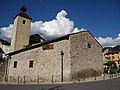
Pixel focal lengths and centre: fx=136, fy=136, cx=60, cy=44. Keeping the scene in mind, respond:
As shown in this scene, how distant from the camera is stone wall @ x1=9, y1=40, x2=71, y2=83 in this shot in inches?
695

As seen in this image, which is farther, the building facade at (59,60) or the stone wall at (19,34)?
the stone wall at (19,34)

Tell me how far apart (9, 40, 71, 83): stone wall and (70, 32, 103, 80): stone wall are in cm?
91

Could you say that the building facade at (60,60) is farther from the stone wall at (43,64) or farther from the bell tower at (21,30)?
the bell tower at (21,30)

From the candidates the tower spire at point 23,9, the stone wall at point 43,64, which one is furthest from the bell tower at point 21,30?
the stone wall at point 43,64

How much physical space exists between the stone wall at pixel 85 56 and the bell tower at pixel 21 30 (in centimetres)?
1662

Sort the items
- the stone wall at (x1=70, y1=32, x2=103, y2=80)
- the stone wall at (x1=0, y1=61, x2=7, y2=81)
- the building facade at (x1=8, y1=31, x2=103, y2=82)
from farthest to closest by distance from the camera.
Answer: the stone wall at (x1=0, y1=61, x2=7, y2=81), the stone wall at (x1=70, y1=32, x2=103, y2=80), the building facade at (x1=8, y1=31, x2=103, y2=82)

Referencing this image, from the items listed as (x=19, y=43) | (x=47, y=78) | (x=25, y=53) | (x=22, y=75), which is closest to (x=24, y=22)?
(x=19, y=43)

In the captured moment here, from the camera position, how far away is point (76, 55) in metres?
18.3

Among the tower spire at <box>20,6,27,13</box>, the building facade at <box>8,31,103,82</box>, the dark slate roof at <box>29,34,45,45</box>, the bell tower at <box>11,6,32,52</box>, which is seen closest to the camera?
the building facade at <box>8,31,103,82</box>

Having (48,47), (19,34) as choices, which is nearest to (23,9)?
(19,34)

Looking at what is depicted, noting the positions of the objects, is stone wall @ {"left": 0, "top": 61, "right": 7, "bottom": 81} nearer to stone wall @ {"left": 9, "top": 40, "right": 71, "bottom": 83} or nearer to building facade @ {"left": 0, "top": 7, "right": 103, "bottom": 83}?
building facade @ {"left": 0, "top": 7, "right": 103, "bottom": 83}

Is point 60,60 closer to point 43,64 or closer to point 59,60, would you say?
point 59,60

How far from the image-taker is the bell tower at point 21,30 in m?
30.9

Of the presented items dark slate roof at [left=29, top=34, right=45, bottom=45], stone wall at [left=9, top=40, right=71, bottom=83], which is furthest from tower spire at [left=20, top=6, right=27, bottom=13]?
stone wall at [left=9, top=40, right=71, bottom=83]
